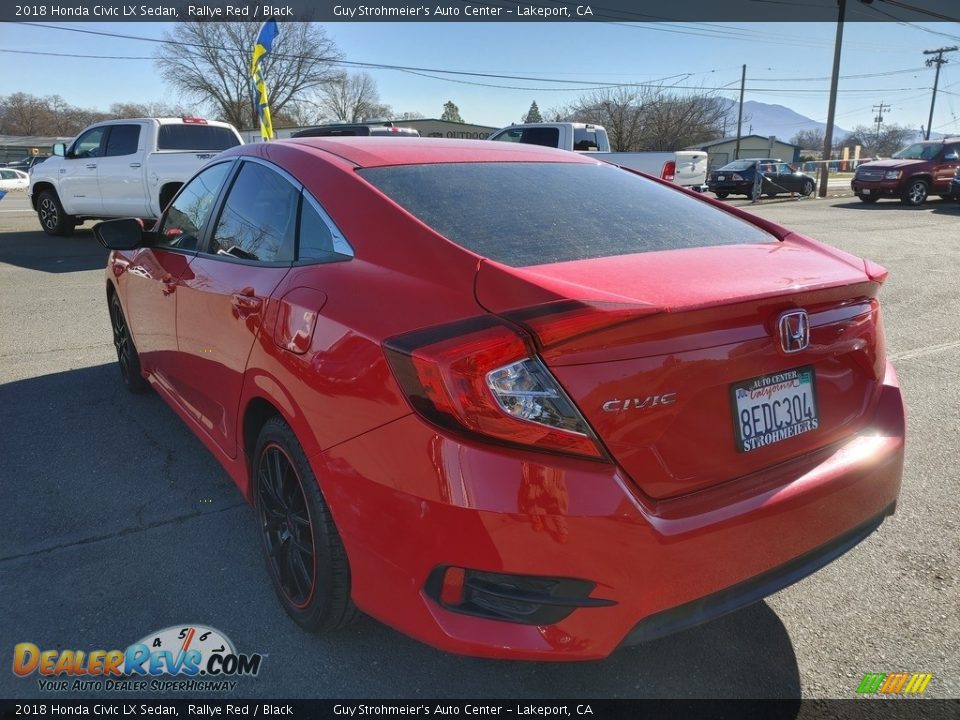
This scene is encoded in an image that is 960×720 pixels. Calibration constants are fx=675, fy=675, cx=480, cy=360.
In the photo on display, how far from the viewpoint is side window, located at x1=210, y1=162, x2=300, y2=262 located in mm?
2521

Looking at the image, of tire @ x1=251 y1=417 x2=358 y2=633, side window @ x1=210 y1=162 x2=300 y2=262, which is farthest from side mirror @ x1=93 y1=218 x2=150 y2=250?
tire @ x1=251 y1=417 x2=358 y2=633

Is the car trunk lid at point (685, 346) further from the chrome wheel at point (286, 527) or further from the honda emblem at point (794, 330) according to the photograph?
the chrome wheel at point (286, 527)

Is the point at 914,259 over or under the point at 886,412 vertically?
under

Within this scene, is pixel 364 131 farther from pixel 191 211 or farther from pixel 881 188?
pixel 881 188

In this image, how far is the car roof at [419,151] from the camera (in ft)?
8.40

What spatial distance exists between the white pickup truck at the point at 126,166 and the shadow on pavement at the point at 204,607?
839 centimetres

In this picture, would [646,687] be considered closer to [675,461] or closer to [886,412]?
[675,461]

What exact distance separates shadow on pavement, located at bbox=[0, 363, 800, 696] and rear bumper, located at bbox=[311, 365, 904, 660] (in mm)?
430

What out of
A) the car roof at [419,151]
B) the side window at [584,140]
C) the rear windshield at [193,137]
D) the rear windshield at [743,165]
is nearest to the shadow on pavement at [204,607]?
the car roof at [419,151]

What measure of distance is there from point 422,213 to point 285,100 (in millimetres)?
69148

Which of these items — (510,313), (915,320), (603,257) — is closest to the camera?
(510,313)

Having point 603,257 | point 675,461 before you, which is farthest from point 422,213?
point 675,461

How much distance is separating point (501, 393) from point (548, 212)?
0.97 meters

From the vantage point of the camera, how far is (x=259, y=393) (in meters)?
2.40
